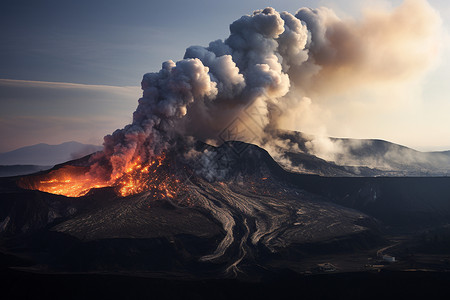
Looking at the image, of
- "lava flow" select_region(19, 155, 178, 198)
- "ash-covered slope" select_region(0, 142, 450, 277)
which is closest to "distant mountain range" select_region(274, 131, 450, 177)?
"ash-covered slope" select_region(0, 142, 450, 277)

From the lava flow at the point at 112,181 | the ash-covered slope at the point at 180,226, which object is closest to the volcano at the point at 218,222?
the ash-covered slope at the point at 180,226

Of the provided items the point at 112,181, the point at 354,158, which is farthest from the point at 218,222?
Answer: the point at 354,158

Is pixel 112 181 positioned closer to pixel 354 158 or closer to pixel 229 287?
pixel 229 287

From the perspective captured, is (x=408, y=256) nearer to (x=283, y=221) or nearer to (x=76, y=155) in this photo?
(x=283, y=221)

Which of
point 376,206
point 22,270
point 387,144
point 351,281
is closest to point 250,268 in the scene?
point 351,281

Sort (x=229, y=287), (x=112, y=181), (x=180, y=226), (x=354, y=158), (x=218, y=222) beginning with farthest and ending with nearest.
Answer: (x=354, y=158) < (x=112, y=181) < (x=218, y=222) < (x=180, y=226) < (x=229, y=287)

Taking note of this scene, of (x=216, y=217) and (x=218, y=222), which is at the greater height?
(x=216, y=217)
